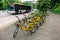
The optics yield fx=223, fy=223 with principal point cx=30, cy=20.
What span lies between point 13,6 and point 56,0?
371 inches

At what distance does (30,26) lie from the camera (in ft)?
43.0

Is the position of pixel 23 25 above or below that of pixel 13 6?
above

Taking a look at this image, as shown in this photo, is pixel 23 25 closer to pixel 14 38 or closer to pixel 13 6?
pixel 14 38

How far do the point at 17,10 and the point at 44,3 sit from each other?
659 cm

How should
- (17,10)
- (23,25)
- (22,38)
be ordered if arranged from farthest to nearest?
1. (17,10)
2. (23,25)
3. (22,38)

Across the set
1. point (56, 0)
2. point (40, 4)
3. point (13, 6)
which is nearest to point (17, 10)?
Result: point (13, 6)

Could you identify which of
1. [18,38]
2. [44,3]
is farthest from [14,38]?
[44,3]

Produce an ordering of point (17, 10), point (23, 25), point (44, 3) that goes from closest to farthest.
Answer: point (23, 25) < point (44, 3) < point (17, 10)

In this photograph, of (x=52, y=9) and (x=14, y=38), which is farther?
(x=52, y=9)

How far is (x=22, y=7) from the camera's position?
1693 inches

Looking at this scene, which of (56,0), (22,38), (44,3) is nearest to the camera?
(22,38)

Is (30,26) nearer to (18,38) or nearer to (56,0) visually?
(18,38)

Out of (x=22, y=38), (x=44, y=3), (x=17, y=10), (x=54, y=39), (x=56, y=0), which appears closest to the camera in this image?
(x=54, y=39)

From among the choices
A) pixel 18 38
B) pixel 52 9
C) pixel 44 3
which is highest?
pixel 18 38
